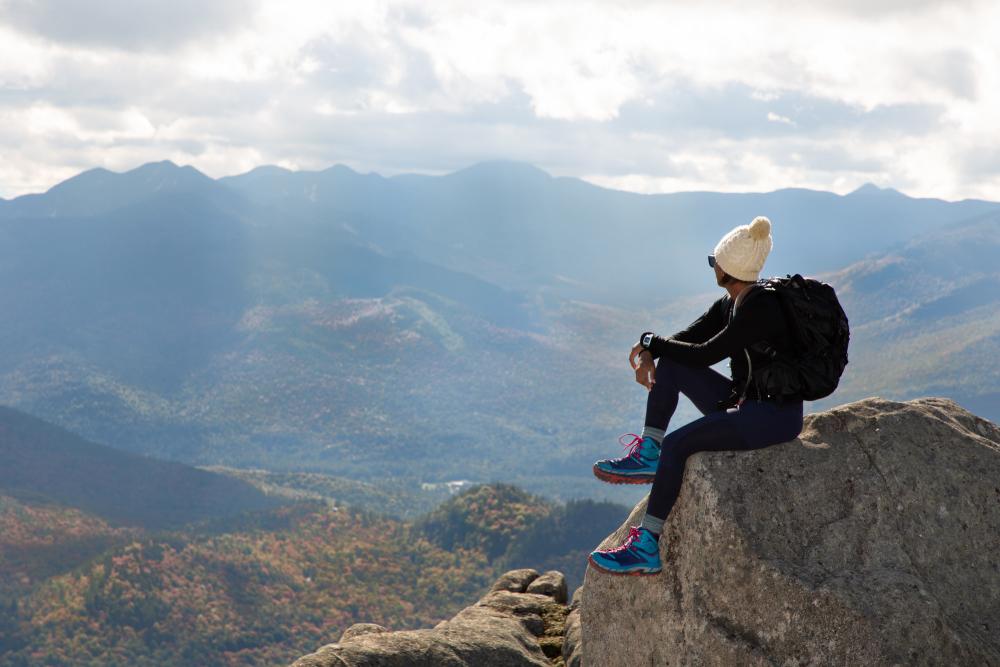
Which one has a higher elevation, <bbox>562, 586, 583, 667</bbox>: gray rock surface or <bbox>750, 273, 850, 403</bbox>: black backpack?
<bbox>750, 273, 850, 403</bbox>: black backpack

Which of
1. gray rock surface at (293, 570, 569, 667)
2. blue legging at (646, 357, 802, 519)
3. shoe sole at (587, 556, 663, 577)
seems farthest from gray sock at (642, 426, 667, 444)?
gray rock surface at (293, 570, 569, 667)

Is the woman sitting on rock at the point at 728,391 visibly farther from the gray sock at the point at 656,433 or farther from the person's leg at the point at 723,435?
the gray sock at the point at 656,433

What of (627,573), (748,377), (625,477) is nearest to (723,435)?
(748,377)

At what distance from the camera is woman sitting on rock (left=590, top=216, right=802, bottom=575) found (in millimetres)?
10750

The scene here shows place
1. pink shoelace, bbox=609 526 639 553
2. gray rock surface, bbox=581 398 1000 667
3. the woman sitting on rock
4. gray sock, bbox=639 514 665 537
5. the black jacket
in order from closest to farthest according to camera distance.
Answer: gray rock surface, bbox=581 398 1000 667, the black jacket, the woman sitting on rock, gray sock, bbox=639 514 665 537, pink shoelace, bbox=609 526 639 553

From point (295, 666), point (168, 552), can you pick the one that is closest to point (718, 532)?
point (295, 666)

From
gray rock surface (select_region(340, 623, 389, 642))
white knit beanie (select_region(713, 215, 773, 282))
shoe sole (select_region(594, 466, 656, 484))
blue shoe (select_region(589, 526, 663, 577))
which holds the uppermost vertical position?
white knit beanie (select_region(713, 215, 773, 282))

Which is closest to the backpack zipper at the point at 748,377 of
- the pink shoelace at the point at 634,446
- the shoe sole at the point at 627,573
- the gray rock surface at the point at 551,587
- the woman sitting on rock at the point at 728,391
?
the woman sitting on rock at the point at 728,391

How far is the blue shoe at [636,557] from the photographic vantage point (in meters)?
11.4

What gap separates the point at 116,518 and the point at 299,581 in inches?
2377

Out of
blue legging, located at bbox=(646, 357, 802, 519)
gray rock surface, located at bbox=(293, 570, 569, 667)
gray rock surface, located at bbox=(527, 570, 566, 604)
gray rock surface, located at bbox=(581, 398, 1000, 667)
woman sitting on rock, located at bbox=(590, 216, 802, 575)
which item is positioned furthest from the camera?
gray rock surface, located at bbox=(527, 570, 566, 604)

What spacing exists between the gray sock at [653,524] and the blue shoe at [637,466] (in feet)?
2.99

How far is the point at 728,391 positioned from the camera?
11977 millimetres

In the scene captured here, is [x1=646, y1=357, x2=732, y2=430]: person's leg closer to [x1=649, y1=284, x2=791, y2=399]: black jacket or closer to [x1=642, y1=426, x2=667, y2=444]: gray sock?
[x1=642, y1=426, x2=667, y2=444]: gray sock
